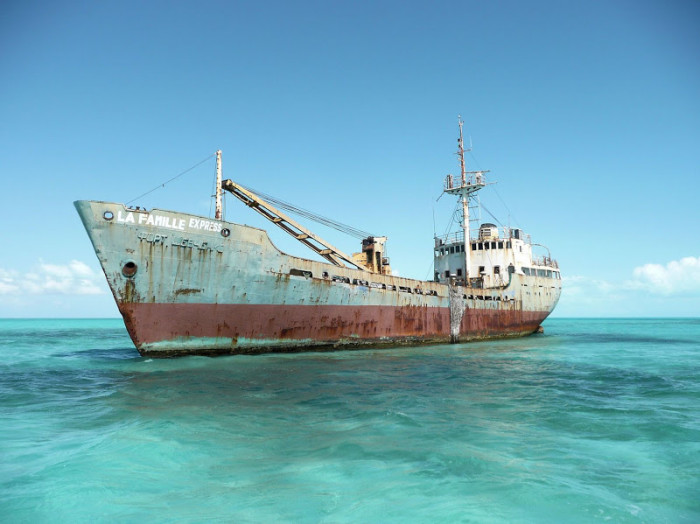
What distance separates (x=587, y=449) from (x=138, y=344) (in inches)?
622

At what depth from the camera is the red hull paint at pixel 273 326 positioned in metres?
16.4

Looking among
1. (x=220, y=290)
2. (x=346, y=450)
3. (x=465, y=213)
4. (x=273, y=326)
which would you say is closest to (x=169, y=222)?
(x=220, y=290)

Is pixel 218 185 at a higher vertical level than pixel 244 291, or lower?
higher

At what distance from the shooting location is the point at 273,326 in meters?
18.7

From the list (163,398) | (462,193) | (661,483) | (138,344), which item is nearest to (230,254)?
(138,344)

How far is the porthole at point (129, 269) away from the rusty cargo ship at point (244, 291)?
0.11ft

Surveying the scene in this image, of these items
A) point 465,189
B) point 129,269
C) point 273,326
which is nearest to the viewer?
point 129,269

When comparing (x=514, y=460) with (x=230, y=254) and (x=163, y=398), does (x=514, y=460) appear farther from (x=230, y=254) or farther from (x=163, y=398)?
(x=230, y=254)

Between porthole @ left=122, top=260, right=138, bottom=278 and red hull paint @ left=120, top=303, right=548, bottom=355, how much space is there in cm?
119

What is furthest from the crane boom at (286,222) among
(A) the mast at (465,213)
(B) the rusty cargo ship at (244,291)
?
(A) the mast at (465,213)

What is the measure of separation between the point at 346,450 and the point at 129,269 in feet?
42.5

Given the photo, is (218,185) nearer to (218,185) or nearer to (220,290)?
(218,185)

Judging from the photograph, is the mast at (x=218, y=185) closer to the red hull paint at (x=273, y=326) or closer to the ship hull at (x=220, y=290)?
the ship hull at (x=220, y=290)

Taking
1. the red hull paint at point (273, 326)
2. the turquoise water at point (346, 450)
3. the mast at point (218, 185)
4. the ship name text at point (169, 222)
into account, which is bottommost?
the turquoise water at point (346, 450)
